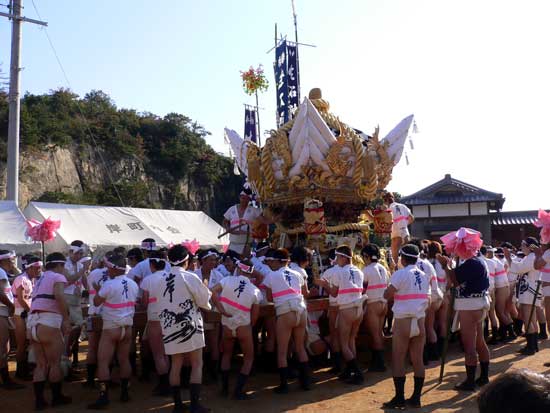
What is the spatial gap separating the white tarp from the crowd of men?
27.0 feet

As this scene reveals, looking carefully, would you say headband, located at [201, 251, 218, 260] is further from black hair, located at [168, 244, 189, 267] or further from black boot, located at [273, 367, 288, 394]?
black boot, located at [273, 367, 288, 394]

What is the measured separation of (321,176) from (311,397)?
4.06m

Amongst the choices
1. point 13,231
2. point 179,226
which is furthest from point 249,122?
point 13,231

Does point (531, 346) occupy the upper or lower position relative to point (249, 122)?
lower

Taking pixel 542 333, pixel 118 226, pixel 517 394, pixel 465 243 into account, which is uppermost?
pixel 118 226

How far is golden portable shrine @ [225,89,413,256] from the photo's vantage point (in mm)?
8883

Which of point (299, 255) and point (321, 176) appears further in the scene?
point (321, 176)

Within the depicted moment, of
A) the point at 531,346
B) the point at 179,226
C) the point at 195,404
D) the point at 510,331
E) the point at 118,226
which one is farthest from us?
the point at 179,226

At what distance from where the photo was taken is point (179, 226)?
1730cm

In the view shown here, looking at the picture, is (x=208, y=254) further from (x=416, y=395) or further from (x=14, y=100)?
(x=14, y=100)

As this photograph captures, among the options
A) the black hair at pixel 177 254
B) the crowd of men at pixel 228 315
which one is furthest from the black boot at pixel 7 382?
the black hair at pixel 177 254

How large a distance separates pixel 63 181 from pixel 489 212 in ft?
66.2

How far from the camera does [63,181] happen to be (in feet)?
83.1

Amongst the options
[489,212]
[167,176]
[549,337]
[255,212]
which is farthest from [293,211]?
[167,176]
